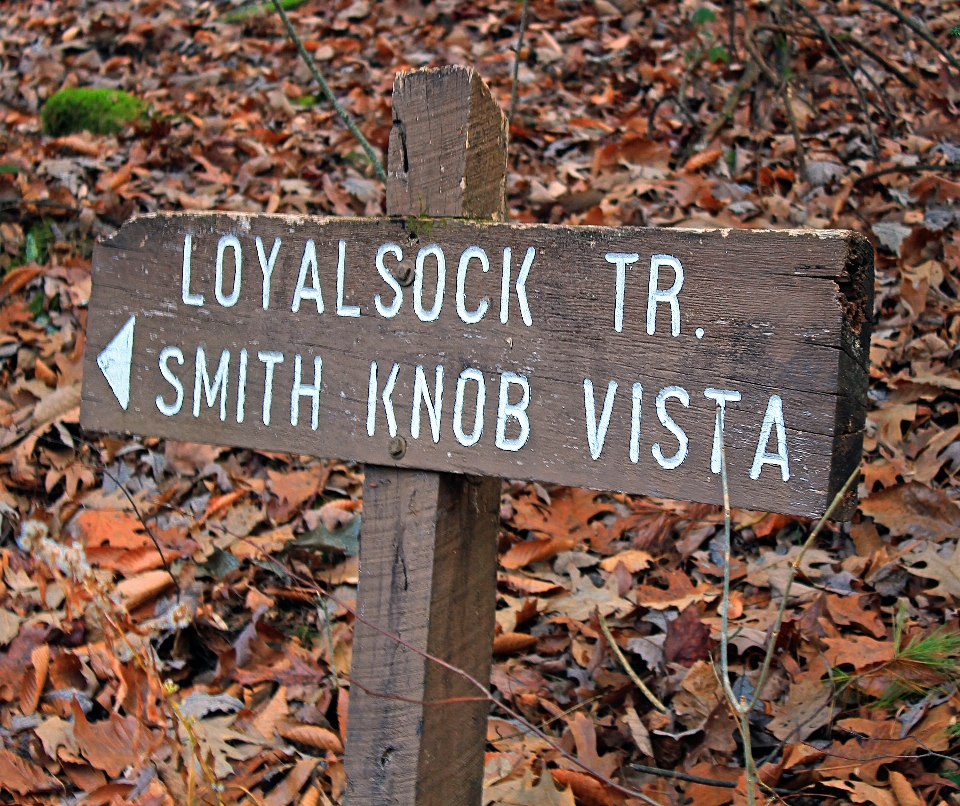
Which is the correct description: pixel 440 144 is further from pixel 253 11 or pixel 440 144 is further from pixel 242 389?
pixel 253 11

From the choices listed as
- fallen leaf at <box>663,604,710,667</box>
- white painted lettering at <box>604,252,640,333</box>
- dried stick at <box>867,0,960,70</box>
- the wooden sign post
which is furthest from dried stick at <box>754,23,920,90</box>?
white painted lettering at <box>604,252,640,333</box>

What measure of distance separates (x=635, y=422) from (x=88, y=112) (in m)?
5.33

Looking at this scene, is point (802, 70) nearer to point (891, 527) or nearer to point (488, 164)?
point (891, 527)

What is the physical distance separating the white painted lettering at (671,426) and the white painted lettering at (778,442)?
4.4 inches

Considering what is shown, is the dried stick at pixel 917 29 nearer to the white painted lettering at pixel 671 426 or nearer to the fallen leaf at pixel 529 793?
the white painted lettering at pixel 671 426

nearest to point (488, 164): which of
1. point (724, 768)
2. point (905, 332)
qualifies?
point (724, 768)

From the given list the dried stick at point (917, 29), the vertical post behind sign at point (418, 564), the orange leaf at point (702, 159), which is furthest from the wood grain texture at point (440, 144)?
the orange leaf at point (702, 159)

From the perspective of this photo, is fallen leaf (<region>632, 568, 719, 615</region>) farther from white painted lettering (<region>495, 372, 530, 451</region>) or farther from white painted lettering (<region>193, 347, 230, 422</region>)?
white painted lettering (<region>193, 347, 230, 422</region>)

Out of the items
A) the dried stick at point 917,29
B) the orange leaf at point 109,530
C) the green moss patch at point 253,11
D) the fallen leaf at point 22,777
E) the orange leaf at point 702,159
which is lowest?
the fallen leaf at point 22,777

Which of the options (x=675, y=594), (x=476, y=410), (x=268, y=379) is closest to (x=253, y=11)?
(x=675, y=594)

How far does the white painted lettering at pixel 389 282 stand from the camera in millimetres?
1646

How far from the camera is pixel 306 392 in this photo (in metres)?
1.72

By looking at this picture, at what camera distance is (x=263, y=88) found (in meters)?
6.10

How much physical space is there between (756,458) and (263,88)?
215 inches
